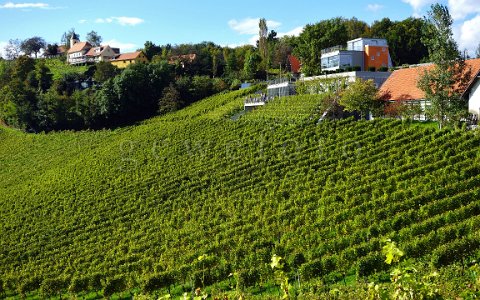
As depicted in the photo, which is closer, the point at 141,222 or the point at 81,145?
the point at 141,222

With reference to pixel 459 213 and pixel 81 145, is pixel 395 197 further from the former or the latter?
pixel 81 145

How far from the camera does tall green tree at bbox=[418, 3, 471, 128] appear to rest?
2573 centimetres

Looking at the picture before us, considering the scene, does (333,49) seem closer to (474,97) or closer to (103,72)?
(474,97)

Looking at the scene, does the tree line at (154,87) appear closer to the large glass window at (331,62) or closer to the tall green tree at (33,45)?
the large glass window at (331,62)

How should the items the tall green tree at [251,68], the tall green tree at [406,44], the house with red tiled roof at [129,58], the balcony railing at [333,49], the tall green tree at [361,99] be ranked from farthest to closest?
the house with red tiled roof at [129,58]
the tall green tree at [251,68]
the tall green tree at [406,44]
the balcony railing at [333,49]
the tall green tree at [361,99]

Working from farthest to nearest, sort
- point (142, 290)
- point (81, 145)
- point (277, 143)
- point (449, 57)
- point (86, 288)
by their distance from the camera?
point (81, 145)
point (277, 143)
point (449, 57)
point (86, 288)
point (142, 290)

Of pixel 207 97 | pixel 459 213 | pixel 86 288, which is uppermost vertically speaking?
pixel 207 97

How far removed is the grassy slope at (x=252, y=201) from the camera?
60.1 ft

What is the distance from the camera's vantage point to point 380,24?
204 ft

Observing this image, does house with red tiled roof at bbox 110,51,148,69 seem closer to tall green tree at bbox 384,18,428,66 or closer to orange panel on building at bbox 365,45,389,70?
tall green tree at bbox 384,18,428,66

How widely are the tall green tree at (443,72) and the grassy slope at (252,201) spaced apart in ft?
6.66

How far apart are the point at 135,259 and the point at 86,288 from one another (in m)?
2.55

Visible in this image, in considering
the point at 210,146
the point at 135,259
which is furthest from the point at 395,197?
the point at 210,146

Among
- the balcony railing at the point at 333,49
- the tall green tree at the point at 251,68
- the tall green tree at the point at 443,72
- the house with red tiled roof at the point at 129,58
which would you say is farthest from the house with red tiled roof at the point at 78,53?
the tall green tree at the point at 443,72
